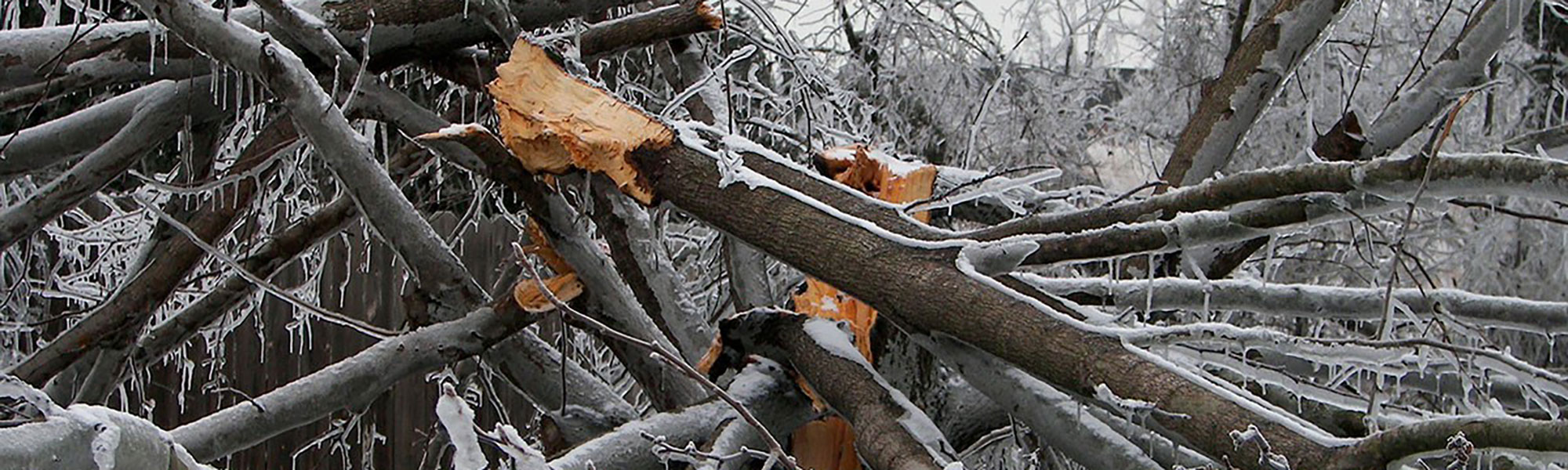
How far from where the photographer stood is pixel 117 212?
12.5ft

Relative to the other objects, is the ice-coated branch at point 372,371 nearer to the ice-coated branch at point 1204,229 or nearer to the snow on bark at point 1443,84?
the ice-coated branch at point 1204,229

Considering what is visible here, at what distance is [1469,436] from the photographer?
1.21 m

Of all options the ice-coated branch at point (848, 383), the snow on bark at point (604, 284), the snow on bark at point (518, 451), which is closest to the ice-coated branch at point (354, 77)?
the snow on bark at point (604, 284)

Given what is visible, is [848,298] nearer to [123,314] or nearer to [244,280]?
[244,280]

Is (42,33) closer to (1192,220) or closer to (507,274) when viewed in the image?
(507,274)

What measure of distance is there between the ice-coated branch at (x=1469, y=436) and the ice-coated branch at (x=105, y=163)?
2397mm

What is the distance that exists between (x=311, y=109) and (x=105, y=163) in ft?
2.70

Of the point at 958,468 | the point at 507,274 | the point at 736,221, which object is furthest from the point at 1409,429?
the point at 507,274

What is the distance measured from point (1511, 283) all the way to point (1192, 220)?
14.0 ft

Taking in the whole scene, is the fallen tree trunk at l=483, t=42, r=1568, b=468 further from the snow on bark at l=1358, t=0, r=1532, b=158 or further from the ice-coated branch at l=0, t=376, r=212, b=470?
the snow on bark at l=1358, t=0, r=1532, b=158

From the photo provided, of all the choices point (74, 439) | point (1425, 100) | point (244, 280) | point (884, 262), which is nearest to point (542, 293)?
point (884, 262)

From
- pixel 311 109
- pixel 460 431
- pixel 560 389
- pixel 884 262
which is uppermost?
pixel 311 109

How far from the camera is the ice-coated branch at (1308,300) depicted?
181 cm

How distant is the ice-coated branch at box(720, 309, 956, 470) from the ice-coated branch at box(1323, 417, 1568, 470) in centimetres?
57
